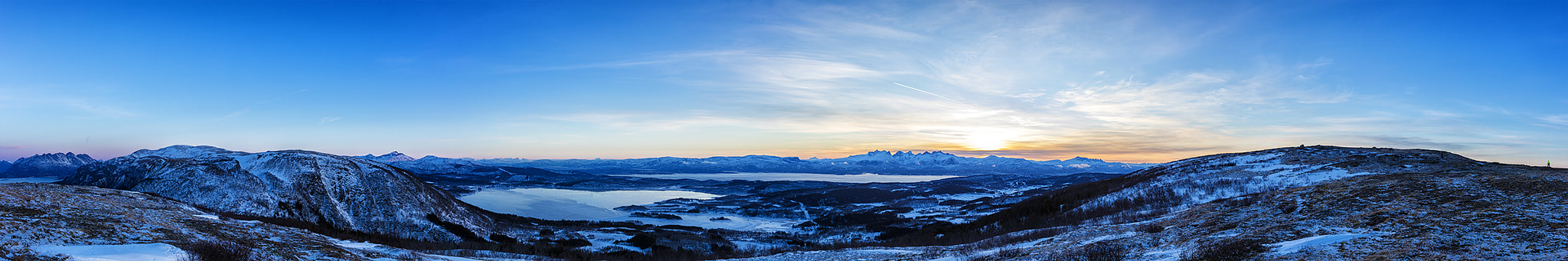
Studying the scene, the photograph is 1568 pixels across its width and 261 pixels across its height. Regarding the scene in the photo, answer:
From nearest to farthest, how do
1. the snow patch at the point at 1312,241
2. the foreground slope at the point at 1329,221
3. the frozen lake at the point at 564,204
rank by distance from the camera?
the foreground slope at the point at 1329,221, the snow patch at the point at 1312,241, the frozen lake at the point at 564,204

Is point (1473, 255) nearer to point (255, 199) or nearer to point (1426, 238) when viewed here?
point (1426, 238)

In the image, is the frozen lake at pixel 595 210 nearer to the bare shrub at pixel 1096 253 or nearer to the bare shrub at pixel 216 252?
the bare shrub at pixel 1096 253

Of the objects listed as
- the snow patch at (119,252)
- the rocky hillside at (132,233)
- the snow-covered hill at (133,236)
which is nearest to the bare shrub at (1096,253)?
the snow-covered hill at (133,236)

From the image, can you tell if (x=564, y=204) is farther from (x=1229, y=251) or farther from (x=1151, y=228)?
(x=1229, y=251)

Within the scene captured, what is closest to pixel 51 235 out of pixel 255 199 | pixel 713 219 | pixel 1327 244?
pixel 255 199

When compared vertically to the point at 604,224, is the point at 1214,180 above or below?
above

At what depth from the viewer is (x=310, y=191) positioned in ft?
155

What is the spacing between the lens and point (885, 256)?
77.5 feet

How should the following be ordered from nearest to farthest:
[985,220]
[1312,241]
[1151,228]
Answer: [1312,241] → [1151,228] → [985,220]

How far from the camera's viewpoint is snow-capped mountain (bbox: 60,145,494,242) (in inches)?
1652

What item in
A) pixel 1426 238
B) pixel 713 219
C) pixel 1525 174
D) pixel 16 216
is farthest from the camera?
pixel 713 219

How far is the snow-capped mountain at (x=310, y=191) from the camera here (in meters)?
42.0

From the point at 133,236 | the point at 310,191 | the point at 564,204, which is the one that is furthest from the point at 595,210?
the point at 133,236

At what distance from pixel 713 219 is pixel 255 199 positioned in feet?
221
